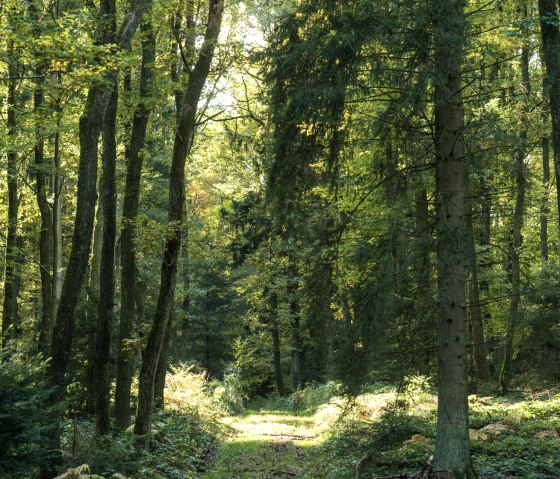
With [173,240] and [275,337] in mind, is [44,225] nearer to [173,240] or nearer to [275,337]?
[173,240]

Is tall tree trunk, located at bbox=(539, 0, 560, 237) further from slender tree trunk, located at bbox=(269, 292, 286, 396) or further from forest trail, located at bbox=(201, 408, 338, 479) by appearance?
slender tree trunk, located at bbox=(269, 292, 286, 396)

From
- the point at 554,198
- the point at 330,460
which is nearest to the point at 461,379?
the point at 330,460

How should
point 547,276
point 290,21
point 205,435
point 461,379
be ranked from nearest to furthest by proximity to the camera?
point 461,379
point 290,21
point 205,435
point 547,276

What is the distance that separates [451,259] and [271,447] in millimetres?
8448

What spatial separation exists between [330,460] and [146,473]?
4.65 meters

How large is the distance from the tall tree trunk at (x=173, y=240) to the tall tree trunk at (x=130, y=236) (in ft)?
4.38

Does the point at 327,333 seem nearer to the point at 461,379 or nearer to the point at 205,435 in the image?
the point at 461,379

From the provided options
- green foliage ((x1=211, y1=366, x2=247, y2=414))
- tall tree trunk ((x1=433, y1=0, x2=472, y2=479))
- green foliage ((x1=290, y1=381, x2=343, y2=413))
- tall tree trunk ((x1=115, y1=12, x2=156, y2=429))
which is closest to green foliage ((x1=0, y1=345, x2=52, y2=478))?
tall tree trunk ((x1=433, y1=0, x2=472, y2=479))

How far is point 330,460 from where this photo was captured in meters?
12.1

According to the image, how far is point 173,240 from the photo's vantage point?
1091cm

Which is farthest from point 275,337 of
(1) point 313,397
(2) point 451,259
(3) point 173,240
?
(2) point 451,259

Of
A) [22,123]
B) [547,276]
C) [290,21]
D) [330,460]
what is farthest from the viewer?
[547,276]

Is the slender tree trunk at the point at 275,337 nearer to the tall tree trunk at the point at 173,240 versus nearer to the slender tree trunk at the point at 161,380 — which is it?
the slender tree trunk at the point at 161,380

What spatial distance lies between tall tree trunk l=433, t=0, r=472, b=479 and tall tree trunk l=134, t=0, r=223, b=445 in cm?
464
